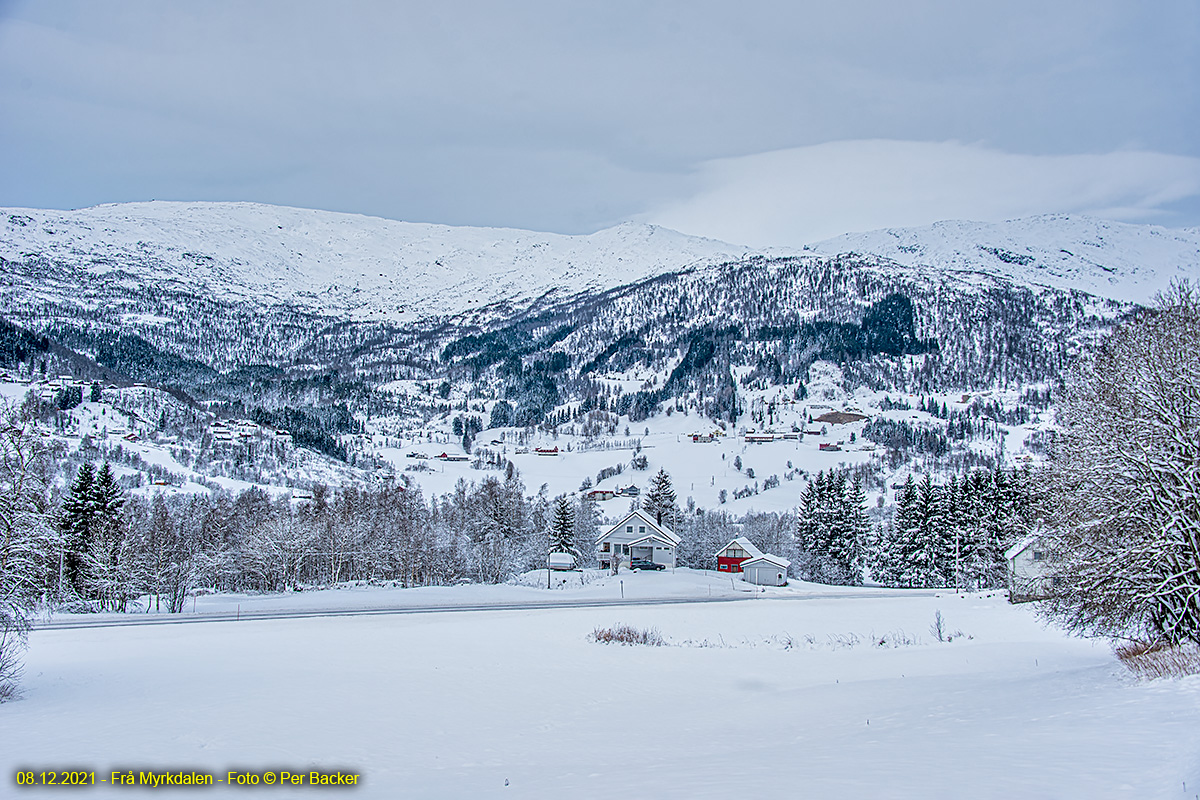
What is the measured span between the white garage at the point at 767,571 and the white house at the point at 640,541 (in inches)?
498

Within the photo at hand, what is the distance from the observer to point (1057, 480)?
64.2ft

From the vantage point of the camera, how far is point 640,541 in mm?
84625

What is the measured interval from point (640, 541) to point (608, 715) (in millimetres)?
67790

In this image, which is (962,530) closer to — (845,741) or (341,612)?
(341,612)

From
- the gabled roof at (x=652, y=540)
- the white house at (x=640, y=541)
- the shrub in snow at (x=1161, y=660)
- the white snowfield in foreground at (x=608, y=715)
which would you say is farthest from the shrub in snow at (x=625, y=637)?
the gabled roof at (x=652, y=540)

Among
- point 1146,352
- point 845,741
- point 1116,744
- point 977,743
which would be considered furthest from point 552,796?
point 1146,352

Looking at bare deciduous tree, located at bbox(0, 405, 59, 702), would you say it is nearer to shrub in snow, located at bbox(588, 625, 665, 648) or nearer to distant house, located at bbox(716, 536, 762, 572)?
shrub in snow, located at bbox(588, 625, 665, 648)

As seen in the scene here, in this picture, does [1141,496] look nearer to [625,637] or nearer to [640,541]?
[625,637]

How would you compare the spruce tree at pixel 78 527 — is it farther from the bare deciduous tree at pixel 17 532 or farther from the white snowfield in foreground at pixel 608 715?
the bare deciduous tree at pixel 17 532

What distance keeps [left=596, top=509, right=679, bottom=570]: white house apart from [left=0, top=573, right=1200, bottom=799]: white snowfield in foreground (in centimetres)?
5327

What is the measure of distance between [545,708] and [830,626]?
952 inches

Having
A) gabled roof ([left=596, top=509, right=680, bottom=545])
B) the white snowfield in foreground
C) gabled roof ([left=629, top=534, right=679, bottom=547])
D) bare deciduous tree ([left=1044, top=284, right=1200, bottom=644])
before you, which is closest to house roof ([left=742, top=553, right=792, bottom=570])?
gabled roof ([left=629, top=534, right=679, bottom=547])

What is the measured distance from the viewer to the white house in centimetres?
8469

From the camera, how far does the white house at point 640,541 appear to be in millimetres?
84688
